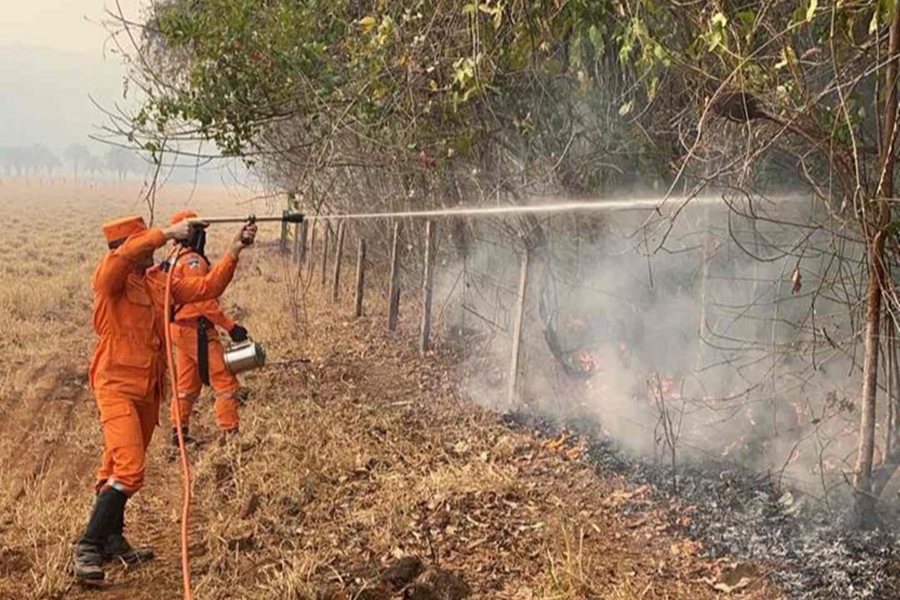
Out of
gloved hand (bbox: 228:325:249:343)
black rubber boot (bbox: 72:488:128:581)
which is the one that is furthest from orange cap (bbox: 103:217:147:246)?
gloved hand (bbox: 228:325:249:343)

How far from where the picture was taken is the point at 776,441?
17.3 feet

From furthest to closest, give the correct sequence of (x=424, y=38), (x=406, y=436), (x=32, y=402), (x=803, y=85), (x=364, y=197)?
(x=364, y=197) < (x=32, y=402) < (x=406, y=436) < (x=424, y=38) < (x=803, y=85)

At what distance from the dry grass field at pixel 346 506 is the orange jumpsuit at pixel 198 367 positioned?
0.88 ft

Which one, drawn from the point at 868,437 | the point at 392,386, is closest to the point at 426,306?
the point at 392,386

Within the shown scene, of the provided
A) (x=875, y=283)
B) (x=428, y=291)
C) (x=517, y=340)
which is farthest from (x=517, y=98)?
(x=875, y=283)

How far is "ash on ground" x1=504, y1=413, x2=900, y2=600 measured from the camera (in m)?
3.51

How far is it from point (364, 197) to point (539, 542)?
794 centimetres

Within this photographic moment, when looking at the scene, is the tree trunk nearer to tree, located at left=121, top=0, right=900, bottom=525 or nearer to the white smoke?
tree, located at left=121, top=0, right=900, bottom=525

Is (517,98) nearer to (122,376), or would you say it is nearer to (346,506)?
(346,506)

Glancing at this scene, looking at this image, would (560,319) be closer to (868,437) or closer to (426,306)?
(426,306)

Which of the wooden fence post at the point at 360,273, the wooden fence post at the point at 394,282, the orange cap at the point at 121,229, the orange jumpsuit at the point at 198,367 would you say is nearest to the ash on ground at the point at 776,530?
the orange jumpsuit at the point at 198,367

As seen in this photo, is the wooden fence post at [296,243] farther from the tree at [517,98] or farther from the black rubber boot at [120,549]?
the black rubber boot at [120,549]

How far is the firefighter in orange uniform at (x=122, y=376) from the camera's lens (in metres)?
4.14

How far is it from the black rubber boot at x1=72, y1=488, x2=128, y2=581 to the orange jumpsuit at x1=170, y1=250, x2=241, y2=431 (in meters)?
2.30
